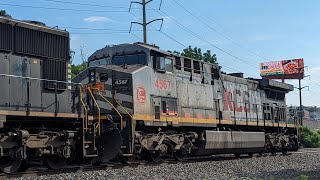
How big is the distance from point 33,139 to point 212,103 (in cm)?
805

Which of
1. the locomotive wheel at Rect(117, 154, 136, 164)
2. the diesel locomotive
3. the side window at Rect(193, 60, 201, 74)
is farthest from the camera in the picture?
the side window at Rect(193, 60, 201, 74)

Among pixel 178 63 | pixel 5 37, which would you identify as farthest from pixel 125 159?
pixel 5 37

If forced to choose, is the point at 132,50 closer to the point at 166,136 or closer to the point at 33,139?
the point at 166,136

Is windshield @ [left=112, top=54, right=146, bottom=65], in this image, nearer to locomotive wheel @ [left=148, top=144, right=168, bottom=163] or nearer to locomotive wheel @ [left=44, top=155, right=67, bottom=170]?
locomotive wheel @ [left=148, top=144, right=168, bottom=163]

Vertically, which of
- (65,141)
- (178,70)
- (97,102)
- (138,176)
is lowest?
(138,176)

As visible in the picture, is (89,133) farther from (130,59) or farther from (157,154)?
(130,59)

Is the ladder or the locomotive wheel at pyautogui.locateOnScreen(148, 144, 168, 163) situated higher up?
the ladder

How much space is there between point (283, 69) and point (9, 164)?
2653 inches

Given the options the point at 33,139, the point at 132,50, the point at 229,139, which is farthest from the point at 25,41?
the point at 229,139

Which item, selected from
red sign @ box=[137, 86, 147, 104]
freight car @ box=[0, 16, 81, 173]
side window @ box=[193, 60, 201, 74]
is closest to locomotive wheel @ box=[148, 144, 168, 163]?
red sign @ box=[137, 86, 147, 104]

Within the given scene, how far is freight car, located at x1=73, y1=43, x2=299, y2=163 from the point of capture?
12.0 m

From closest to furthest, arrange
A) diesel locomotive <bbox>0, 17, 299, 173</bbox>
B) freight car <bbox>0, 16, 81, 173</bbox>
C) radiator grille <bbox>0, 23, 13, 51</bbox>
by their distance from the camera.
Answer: freight car <bbox>0, 16, 81, 173</bbox>
radiator grille <bbox>0, 23, 13, 51</bbox>
diesel locomotive <bbox>0, 17, 299, 173</bbox>

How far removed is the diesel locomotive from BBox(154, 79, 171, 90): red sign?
0.03m

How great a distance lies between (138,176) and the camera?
9328mm
